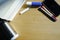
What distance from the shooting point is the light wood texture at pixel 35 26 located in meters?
0.86

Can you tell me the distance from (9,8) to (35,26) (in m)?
0.18

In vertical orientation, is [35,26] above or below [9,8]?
below

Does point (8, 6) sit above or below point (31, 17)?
above

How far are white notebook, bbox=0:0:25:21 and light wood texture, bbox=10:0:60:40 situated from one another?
1.2 inches

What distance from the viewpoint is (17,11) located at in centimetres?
91

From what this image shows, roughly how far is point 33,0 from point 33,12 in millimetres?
77

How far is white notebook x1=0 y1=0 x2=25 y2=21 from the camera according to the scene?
886 mm

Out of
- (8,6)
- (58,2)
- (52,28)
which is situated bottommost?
(52,28)

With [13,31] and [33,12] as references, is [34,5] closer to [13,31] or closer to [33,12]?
[33,12]

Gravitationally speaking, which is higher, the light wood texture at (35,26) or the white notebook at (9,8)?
the white notebook at (9,8)

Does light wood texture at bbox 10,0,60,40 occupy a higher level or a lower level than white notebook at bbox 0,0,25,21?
lower

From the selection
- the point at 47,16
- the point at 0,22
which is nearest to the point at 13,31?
the point at 0,22

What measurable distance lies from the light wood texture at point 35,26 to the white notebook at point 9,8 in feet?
0.10

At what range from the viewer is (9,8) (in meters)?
0.90
